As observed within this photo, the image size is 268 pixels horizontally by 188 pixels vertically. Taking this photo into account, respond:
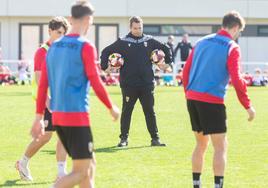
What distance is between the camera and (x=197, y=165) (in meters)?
9.15

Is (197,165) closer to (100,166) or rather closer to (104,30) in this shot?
(100,166)

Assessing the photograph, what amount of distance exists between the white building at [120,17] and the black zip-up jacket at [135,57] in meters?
26.7

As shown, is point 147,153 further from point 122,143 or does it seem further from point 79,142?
point 79,142

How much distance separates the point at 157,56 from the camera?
46.5 feet

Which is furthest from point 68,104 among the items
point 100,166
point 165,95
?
point 165,95

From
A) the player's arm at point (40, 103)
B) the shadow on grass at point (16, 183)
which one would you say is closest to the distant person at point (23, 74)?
the shadow on grass at point (16, 183)

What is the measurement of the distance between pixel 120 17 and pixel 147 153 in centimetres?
2877

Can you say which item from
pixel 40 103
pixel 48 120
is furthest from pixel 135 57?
pixel 40 103

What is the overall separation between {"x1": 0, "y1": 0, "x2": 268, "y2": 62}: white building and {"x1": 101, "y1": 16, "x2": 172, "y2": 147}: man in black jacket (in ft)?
87.7

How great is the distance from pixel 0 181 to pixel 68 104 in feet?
10.5

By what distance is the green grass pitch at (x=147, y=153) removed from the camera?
1038 centimetres

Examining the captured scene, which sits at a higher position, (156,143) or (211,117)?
(211,117)

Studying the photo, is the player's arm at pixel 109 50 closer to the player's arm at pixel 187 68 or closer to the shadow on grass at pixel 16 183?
the shadow on grass at pixel 16 183

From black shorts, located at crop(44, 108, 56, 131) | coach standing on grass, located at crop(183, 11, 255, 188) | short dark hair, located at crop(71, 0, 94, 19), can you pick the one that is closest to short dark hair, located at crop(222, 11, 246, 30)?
coach standing on grass, located at crop(183, 11, 255, 188)
